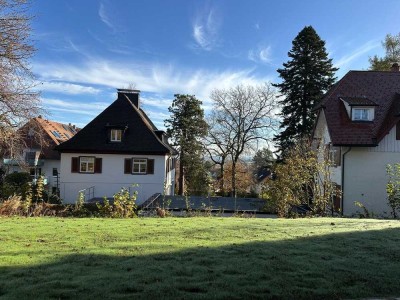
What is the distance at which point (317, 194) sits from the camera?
17.2 meters

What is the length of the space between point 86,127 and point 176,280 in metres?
30.7

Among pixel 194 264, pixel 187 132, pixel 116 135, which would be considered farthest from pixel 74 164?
pixel 194 264

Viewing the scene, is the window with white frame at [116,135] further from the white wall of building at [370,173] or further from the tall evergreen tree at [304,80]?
the white wall of building at [370,173]

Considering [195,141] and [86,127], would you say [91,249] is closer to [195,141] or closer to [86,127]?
[86,127]

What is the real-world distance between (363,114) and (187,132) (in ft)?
86.1

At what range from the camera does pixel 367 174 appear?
24.5 metres

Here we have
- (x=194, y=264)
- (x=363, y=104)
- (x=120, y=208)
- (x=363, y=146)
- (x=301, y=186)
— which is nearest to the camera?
(x=194, y=264)

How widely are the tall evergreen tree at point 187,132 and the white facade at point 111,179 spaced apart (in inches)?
611

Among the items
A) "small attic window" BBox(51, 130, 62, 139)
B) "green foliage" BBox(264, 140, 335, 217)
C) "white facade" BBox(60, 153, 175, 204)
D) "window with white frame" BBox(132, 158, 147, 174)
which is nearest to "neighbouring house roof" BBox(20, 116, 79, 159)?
"small attic window" BBox(51, 130, 62, 139)

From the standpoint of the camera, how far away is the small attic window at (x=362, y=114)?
2561 cm

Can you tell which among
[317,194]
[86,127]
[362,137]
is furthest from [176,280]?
[86,127]

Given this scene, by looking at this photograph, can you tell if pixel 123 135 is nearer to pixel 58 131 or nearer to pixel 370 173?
pixel 370 173

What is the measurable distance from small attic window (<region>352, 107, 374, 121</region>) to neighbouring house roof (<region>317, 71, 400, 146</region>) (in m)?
0.37

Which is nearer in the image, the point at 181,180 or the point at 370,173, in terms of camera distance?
the point at 370,173
